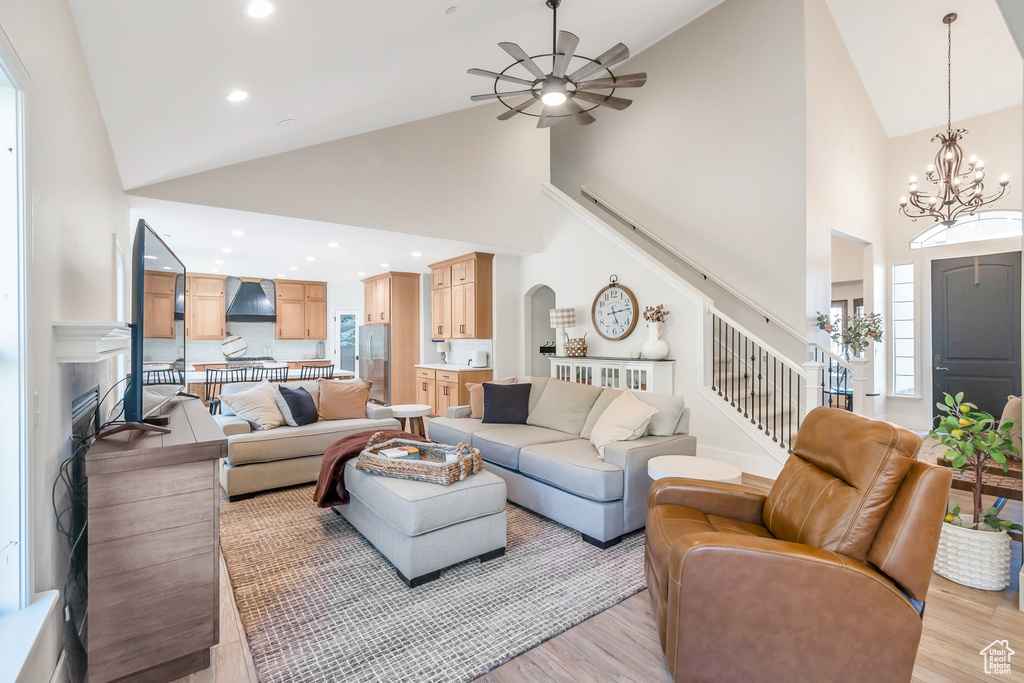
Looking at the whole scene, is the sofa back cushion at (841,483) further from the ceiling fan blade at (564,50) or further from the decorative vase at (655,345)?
the decorative vase at (655,345)

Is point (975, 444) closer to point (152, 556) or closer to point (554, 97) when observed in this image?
point (554, 97)

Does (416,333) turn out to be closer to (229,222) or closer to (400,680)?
(229,222)

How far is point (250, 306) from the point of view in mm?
8984

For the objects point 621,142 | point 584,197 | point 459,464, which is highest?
point 621,142

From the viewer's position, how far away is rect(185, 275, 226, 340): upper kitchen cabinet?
8.45m

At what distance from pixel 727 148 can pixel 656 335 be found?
2590 millimetres

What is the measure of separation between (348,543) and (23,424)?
2.01 m

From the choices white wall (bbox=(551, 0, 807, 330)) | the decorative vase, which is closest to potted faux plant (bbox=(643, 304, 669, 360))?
the decorative vase

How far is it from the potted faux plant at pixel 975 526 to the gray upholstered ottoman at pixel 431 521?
2266mm

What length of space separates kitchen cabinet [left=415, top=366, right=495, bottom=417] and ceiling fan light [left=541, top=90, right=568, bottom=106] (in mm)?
3896

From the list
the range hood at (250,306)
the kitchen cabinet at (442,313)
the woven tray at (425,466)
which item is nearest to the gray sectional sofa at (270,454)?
the woven tray at (425,466)

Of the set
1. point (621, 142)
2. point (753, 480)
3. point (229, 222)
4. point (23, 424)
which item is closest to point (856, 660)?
point (23, 424)

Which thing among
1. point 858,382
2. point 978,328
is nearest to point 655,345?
point 858,382

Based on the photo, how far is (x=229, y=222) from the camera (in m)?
4.68
